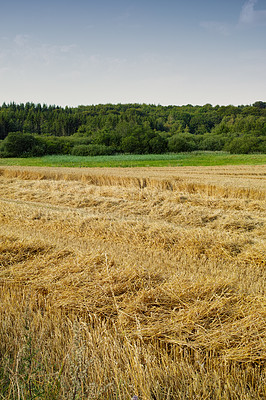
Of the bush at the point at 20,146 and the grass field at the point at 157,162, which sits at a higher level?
the bush at the point at 20,146

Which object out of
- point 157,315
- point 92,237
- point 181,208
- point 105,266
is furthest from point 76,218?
point 157,315

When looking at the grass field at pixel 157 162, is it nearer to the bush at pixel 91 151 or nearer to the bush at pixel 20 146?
the bush at pixel 20 146

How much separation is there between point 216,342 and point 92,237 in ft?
16.9

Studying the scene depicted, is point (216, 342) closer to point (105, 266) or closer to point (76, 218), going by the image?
point (105, 266)

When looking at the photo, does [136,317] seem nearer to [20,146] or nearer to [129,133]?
[20,146]

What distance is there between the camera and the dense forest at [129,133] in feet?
204

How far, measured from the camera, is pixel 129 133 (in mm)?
72875

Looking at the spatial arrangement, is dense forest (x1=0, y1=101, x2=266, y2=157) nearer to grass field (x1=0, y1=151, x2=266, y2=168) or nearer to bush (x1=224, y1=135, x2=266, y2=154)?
bush (x1=224, y1=135, x2=266, y2=154)

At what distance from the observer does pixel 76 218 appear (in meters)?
8.88

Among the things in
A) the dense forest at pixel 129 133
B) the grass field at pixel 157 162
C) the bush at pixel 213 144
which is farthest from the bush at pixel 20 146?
the bush at pixel 213 144

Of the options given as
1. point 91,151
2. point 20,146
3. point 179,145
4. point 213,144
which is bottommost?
point 91,151

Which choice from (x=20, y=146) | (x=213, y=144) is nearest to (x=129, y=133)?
(x=213, y=144)

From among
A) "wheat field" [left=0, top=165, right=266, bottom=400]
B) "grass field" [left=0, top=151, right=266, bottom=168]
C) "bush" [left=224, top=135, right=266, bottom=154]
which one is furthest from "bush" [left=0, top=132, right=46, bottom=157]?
"wheat field" [left=0, top=165, right=266, bottom=400]

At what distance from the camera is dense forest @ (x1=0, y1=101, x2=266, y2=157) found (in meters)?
62.0
